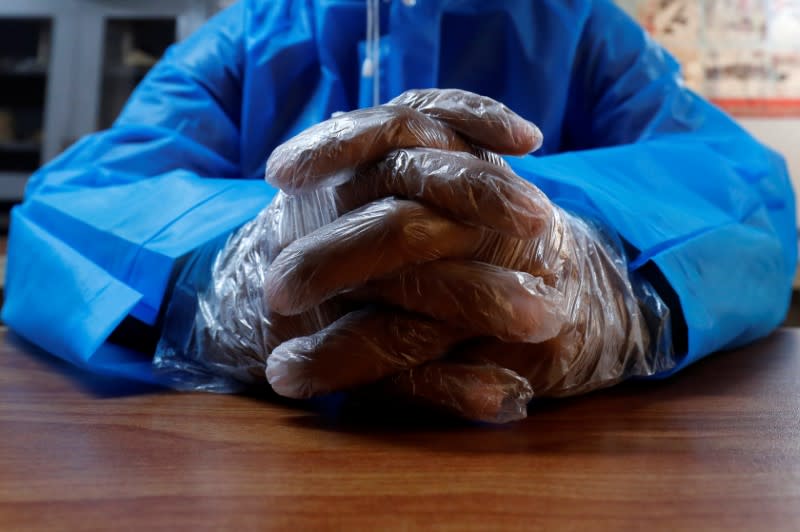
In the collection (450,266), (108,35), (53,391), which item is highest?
(108,35)

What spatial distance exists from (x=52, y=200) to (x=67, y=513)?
49cm

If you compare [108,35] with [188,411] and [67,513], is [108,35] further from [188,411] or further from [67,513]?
[67,513]

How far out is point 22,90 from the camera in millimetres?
2320

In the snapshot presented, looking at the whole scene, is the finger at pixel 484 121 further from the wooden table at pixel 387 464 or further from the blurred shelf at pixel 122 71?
the blurred shelf at pixel 122 71

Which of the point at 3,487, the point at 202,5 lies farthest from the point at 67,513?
the point at 202,5

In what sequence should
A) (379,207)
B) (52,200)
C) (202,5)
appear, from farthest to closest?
(202,5)
(52,200)
(379,207)

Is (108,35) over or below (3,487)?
over

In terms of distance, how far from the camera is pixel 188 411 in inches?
18.3

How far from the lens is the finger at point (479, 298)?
16.1 inches

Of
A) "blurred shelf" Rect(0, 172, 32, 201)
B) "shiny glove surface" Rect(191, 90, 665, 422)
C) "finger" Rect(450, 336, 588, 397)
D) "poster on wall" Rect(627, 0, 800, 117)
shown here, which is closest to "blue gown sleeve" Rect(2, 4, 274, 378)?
"shiny glove surface" Rect(191, 90, 665, 422)

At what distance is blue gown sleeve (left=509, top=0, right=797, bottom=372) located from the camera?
1.88ft

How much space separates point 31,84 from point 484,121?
2.21 m

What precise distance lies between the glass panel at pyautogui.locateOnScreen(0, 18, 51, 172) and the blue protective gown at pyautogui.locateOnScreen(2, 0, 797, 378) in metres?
1.54

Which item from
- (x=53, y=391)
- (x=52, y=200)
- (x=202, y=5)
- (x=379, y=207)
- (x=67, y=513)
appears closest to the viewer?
(x=67, y=513)
